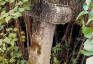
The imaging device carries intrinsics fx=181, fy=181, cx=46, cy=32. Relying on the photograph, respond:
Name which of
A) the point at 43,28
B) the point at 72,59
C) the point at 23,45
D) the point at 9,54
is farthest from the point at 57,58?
the point at 43,28

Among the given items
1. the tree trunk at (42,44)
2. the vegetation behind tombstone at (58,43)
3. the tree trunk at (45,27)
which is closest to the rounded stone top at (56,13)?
the tree trunk at (45,27)

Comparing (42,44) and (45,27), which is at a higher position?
(45,27)

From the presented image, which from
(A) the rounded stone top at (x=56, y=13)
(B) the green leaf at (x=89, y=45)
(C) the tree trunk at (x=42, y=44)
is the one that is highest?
(B) the green leaf at (x=89, y=45)

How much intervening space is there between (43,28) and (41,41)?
12 cm

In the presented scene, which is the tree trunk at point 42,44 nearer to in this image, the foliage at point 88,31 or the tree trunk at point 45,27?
the tree trunk at point 45,27

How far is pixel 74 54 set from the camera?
1.97 metres

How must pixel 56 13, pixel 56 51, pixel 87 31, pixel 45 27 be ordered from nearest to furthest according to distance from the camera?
1. pixel 87 31
2. pixel 56 13
3. pixel 45 27
4. pixel 56 51

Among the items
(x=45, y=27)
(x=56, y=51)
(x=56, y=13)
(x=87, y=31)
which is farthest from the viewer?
(x=56, y=51)

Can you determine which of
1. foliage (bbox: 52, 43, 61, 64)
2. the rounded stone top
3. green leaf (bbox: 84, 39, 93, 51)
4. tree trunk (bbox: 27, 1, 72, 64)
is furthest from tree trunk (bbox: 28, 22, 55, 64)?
green leaf (bbox: 84, 39, 93, 51)

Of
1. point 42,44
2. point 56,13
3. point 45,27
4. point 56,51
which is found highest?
point 56,13

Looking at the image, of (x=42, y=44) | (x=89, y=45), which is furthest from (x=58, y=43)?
(x=89, y=45)

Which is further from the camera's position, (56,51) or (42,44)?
(56,51)

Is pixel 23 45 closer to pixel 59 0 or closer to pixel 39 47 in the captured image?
pixel 39 47

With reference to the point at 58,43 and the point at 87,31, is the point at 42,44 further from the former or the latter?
the point at 87,31
